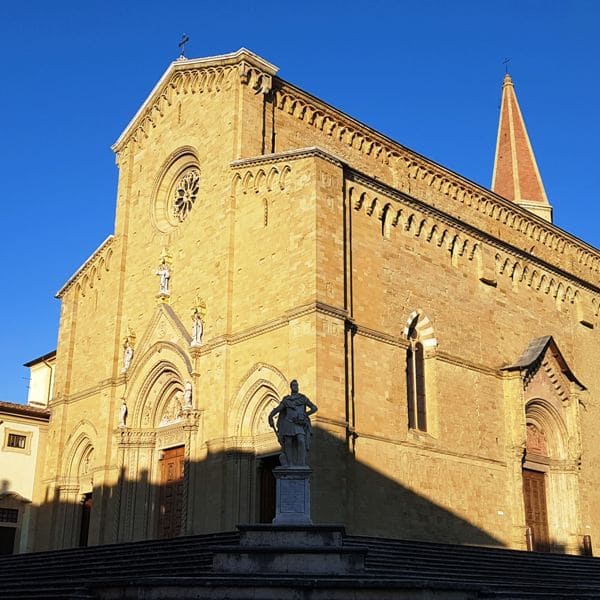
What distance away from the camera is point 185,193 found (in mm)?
25766

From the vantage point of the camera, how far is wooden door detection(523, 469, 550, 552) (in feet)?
80.6

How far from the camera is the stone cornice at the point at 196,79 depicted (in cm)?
2373

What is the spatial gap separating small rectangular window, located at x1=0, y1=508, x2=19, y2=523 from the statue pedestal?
1585 centimetres

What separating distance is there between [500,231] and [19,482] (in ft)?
59.5

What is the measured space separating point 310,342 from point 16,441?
550 inches

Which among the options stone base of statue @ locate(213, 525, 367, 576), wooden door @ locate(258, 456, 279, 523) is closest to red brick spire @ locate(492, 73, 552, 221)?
wooden door @ locate(258, 456, 279, 523)

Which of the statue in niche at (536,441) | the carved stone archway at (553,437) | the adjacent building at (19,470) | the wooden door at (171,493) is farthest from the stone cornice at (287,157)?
the adjacent building at (19,470)

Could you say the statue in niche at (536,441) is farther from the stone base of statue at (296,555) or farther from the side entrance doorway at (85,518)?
the side entrance doorway at (85,518)

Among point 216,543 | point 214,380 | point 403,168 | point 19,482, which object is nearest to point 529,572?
point 216,543

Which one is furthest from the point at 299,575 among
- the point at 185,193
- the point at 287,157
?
the point at 185,193

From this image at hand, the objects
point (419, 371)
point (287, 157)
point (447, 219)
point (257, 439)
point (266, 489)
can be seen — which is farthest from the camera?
point (447, 219)

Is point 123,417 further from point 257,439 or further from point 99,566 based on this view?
point 99,566

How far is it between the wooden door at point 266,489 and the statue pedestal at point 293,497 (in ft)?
17.6

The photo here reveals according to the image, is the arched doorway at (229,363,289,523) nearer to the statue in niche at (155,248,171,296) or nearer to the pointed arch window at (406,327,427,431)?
the pointed arch window at (406,327,427,431)
